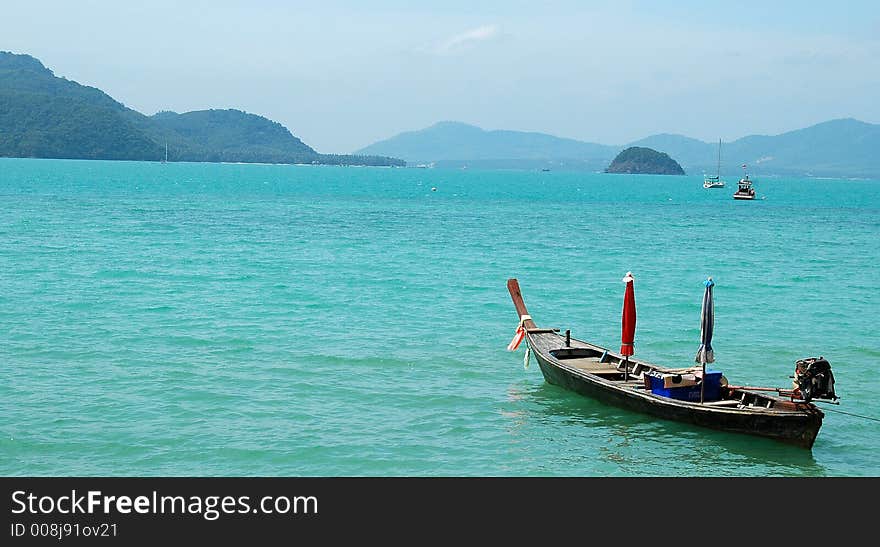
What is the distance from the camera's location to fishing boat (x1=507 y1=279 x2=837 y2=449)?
19641mm

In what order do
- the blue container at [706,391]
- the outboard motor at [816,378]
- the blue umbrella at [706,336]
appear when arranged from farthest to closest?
the blue container at [706,391] → the blue umbrella at [706,336] → the outboard motor at [816,378]

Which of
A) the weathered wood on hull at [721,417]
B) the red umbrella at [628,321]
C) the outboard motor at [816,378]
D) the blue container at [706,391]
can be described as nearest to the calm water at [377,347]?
the weathered wood on hull at [721,417]

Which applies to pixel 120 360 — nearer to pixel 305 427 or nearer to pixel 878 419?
pixel 305 427

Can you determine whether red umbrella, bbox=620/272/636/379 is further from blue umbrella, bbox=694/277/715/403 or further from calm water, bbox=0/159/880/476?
blue umbrella, bbox=694/277/715/403

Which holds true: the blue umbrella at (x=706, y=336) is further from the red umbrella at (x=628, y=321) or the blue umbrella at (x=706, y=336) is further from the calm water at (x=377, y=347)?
the red umbrella at (x=628, y=321)

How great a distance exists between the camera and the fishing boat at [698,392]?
19.6 meters

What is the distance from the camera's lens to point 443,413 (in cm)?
2270

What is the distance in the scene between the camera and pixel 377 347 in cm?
2938

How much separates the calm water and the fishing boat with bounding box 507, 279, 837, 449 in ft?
1.13

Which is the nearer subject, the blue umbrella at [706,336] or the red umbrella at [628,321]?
the blue umbrella at [706,336]

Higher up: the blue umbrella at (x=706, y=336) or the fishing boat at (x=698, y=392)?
the blue umbrella at (x=706, y=336)

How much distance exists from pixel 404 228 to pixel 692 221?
1273 inches

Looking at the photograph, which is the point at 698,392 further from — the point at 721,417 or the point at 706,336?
the point at 706,336

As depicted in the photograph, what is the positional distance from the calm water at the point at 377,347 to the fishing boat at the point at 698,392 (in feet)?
1.13
